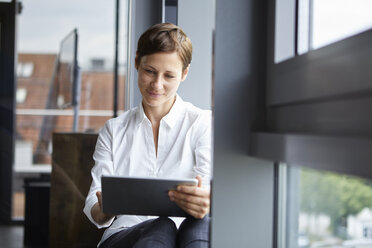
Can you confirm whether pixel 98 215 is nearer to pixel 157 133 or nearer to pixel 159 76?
pixel 157 133

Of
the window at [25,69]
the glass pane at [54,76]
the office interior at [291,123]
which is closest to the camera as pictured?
the office interior at [291,123]

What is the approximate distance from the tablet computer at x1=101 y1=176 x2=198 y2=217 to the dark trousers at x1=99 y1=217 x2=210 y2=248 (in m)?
0.04

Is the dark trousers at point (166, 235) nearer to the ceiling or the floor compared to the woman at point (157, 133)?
nearer to the floor

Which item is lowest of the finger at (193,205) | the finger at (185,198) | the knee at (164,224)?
the knee at (164,224)

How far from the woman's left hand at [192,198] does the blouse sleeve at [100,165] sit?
1.29 feet

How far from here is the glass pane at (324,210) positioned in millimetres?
561

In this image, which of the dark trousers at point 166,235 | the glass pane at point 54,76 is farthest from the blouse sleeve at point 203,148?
the glass pane at point 54,76

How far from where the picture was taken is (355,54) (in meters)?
0.54

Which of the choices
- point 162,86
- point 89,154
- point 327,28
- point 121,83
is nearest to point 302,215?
point 327,28

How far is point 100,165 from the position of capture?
65.0 inches

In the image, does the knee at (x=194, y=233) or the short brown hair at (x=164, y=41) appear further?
the short brown hair at (x=164, y=41)

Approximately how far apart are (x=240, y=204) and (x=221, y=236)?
6cm

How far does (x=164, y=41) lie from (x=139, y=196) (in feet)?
2.06

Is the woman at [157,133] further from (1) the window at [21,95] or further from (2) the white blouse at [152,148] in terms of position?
(1) the window at [21,95]
